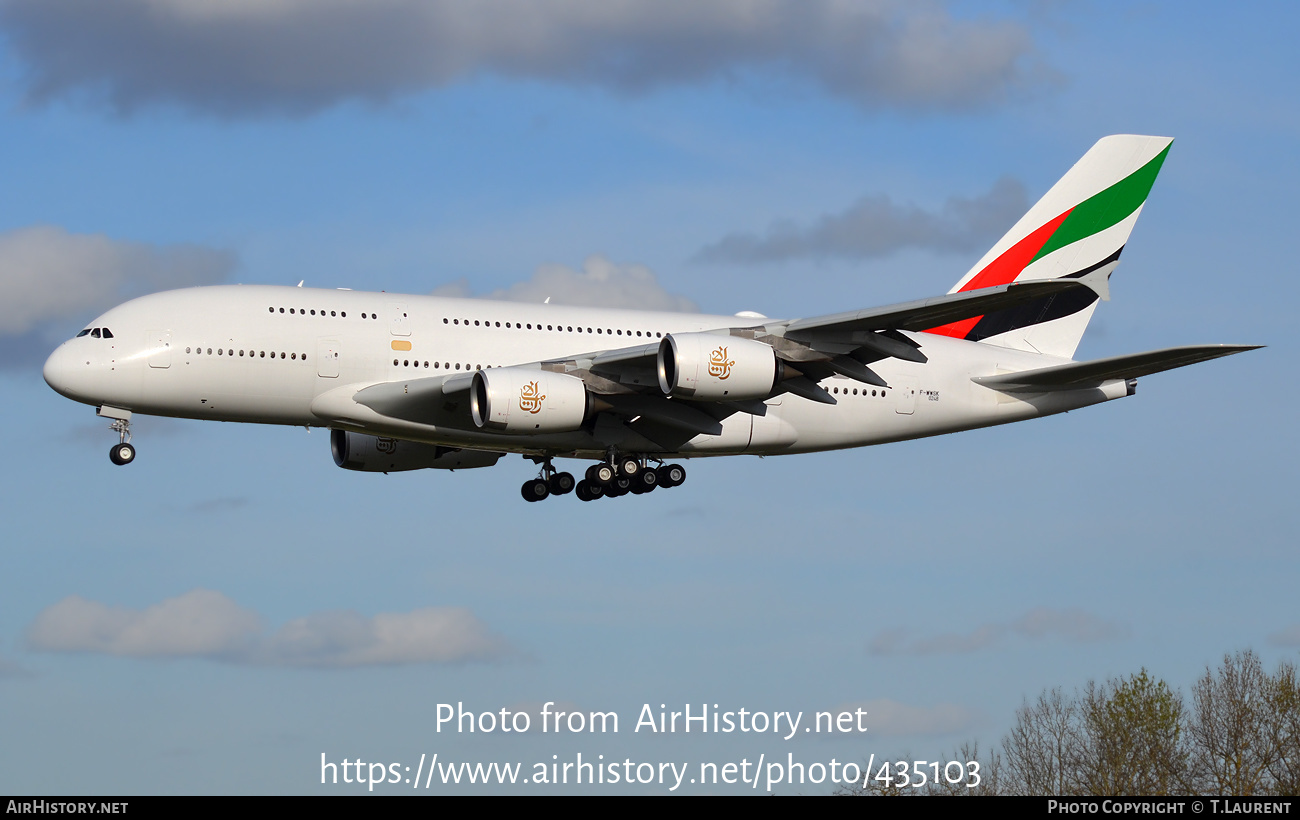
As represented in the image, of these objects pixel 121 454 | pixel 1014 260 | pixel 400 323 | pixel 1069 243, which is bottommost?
pixel 121 454

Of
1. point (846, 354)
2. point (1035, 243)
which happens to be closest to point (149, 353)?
point (846, 354)

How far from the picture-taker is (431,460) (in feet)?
145

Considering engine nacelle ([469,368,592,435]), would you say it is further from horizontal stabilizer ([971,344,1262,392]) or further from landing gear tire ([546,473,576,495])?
horizontal stabilizer ([971,344,1262,392])

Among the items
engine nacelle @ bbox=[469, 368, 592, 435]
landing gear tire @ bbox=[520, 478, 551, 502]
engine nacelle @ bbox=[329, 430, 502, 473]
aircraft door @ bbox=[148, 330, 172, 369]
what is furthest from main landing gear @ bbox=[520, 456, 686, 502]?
aircraft door @ bbox=[148, 330, 172, 369]

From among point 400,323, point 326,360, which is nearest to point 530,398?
point 400,323

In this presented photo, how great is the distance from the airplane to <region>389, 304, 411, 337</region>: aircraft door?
4 cm

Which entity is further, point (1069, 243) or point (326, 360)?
point (1069, 243)

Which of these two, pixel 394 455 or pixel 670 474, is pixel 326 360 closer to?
pixel 394 455

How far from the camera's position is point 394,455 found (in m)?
44.0

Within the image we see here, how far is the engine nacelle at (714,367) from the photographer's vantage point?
118 feet

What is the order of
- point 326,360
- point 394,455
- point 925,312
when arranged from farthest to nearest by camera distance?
point 394,455 < point 326,360 < point 925,312

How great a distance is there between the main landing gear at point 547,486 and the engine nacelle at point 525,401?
5960 mm

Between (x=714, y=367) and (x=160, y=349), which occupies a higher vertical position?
(x=160, y=349)

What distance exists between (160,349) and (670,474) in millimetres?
13265
